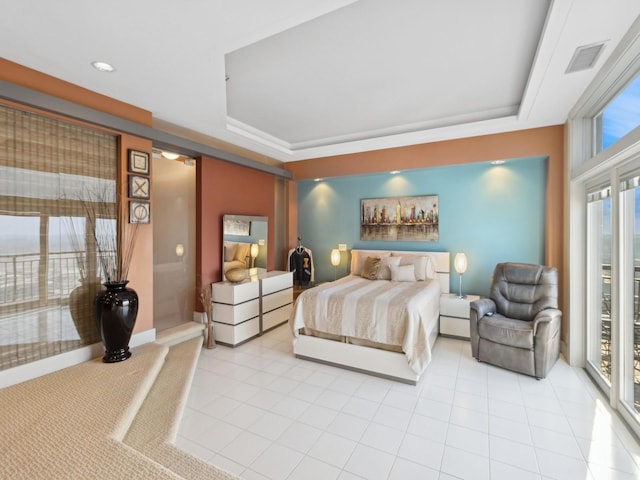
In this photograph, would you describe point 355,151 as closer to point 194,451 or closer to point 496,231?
point 496,231

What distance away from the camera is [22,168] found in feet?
8.09

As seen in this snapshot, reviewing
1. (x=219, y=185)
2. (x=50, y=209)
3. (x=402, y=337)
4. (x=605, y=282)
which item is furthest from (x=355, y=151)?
(x=50, y=209)

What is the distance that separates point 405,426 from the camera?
93.7 inches

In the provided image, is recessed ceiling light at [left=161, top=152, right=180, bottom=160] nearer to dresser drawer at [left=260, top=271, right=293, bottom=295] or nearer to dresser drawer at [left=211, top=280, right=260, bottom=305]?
dresser drawer at [left=211, top=280, right=260, bottom=305]

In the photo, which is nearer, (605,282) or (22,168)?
(22,168)

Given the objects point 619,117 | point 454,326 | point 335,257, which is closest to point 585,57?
point 619,117

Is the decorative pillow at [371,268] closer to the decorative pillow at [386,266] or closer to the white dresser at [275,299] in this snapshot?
the decorative pillow at [386,266]

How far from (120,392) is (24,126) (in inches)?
88.0

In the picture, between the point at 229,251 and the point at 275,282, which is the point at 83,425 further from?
the point at 275,282

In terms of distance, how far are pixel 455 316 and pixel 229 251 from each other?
10.8 feet

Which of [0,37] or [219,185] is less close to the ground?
[0,37]

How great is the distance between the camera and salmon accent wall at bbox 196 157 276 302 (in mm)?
4203

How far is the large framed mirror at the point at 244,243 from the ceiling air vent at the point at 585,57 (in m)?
4.01

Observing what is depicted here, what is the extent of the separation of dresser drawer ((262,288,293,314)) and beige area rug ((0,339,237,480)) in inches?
70.6
